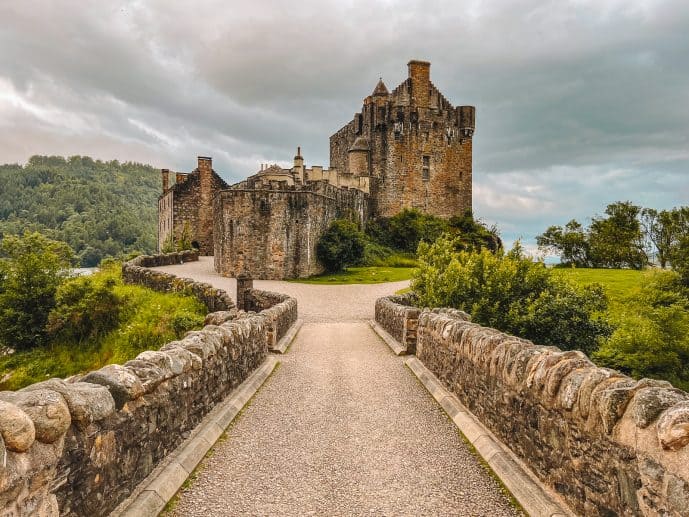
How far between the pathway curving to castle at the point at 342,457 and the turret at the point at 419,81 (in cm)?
4583

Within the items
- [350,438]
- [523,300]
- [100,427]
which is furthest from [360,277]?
[100,427]

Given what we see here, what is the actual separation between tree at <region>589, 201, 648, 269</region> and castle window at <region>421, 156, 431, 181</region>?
16.0 metres

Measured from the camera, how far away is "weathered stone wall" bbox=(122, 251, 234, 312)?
59.5ft

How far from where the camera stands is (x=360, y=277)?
1291 inches

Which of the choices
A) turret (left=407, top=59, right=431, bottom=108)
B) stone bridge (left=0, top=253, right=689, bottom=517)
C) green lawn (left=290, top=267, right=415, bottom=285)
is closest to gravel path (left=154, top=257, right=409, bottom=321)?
green lawn (left=290, top=267, right=415, bottom=285)

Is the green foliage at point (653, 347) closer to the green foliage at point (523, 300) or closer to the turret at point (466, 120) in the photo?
the green foliage at point (523, 300)

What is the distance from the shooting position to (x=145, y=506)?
166 inches

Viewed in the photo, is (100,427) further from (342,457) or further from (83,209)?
(83,209)

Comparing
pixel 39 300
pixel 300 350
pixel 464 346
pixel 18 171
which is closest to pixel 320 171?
pixel 39 300

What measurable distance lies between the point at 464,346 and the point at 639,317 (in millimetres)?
14901

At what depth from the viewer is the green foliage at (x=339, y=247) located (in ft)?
112

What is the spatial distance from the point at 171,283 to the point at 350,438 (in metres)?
18.1

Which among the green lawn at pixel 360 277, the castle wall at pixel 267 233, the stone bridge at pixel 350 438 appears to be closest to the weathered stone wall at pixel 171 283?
the castle wall at pixel 267 233

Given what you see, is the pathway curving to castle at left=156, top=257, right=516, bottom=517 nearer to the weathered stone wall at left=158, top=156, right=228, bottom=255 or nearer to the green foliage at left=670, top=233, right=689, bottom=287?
the green foliage at left=670, top=233, right=689, bottom=287
